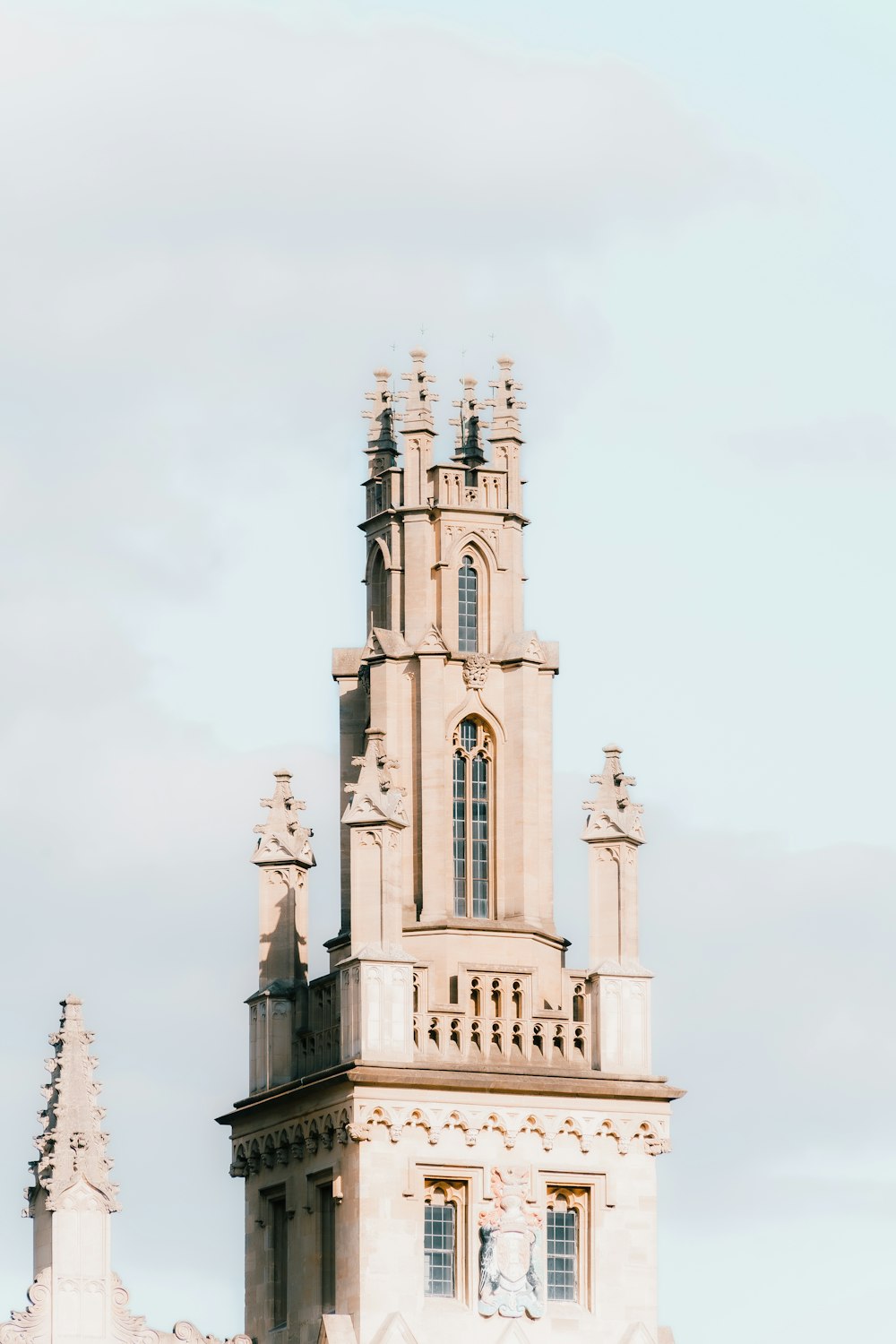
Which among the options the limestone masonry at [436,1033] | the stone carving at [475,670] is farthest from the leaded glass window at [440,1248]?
the stone carving at [475,670]

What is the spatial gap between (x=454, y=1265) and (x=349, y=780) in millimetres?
9137

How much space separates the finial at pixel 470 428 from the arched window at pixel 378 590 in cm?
230

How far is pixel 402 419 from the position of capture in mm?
89250

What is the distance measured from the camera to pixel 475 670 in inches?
3445

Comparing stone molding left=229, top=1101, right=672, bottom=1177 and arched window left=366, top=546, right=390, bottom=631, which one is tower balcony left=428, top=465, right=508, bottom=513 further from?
stone molding left=229, top=1101, right=672, bottom=1177

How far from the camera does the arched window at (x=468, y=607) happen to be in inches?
3467

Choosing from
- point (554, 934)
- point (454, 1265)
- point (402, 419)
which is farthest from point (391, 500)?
point (454, 1265)

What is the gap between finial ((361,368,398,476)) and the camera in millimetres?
89625

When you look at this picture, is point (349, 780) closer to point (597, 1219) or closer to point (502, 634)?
point (502, 634)

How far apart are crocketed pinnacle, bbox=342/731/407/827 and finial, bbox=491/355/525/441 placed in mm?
6613

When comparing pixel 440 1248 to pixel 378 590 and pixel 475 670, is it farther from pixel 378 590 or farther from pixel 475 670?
pixel 378 590

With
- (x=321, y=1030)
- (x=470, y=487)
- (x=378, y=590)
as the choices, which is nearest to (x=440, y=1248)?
(x=321, y=1030)

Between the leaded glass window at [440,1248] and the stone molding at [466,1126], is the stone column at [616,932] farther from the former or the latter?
the leaded glass window at [440,1248]

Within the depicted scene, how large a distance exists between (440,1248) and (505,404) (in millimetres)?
15462
